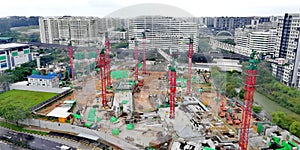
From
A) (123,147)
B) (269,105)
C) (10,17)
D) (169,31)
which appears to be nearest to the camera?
(123,147)

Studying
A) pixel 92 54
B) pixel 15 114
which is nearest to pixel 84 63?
pixel 92 54

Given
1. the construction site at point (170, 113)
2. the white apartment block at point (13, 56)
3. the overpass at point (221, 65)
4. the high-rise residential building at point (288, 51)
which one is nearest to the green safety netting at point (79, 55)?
the construction site at point (170, 113)

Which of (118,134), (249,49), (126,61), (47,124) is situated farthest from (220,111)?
(249,49)

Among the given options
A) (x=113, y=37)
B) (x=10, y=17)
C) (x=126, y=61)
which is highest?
(x=10, y=17)

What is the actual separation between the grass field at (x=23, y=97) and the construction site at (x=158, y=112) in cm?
69

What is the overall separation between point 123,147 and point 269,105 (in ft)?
22.9

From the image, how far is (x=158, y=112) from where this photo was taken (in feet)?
28.0

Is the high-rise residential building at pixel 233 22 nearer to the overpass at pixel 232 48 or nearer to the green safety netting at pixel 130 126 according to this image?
the overpass at pixel 232 48

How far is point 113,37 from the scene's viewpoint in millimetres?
18812

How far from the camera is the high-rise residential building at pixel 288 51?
37.3ft

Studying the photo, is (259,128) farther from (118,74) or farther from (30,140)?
(118,74)

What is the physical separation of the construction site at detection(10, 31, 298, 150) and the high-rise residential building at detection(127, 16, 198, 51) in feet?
4.55

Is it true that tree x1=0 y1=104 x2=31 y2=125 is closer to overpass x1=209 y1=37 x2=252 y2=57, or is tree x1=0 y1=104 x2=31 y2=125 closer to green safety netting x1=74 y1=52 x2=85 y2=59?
green safety netting x1=74 y1=52 x2=85 y2=59

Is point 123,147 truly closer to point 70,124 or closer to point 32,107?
point 70,124
